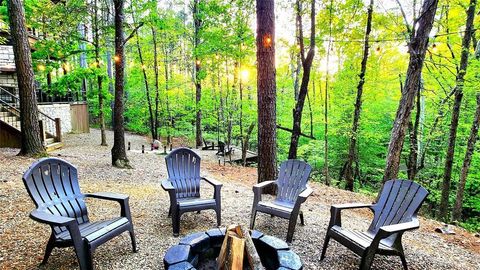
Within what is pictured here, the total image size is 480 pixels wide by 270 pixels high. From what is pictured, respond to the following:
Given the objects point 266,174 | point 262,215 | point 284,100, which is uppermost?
point 284,100

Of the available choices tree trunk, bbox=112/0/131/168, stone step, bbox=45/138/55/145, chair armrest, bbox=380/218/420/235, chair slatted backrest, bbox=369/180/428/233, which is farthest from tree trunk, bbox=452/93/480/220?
stone step, bbox=45/138/55/145

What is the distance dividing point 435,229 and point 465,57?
4.24 metres

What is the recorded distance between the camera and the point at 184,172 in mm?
3676

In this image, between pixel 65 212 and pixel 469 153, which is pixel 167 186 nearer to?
pixel 65 212

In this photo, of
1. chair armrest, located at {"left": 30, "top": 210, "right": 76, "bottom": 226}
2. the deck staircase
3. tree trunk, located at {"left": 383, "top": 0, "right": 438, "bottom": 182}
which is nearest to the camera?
chair armrest, located at {"left": 30, "top": 210, "right": 76, "bottom": 226}

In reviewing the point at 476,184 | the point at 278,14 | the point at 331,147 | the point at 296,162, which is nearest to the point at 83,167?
the point at 296,162

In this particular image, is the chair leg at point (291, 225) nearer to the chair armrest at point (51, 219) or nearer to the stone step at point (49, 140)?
the chair armrest at point (51, 219)

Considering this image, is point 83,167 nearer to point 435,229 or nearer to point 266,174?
point 266,174

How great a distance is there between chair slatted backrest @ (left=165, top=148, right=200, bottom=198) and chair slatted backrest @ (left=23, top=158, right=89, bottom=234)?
3.69 ft

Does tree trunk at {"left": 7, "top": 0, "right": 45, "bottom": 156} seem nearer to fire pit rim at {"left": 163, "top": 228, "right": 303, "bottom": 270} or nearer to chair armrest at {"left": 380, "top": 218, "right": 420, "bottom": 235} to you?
fire pit rim at {"left": 163, "top": 228, "right": 303, "bottom": 270}

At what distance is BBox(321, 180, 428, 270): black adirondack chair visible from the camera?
2.32 meters

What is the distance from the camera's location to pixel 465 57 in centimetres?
589

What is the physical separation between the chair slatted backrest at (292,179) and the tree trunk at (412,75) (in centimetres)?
196

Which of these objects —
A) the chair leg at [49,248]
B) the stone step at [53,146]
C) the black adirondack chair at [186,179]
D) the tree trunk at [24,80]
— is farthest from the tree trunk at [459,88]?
the stone step at [53,146]
